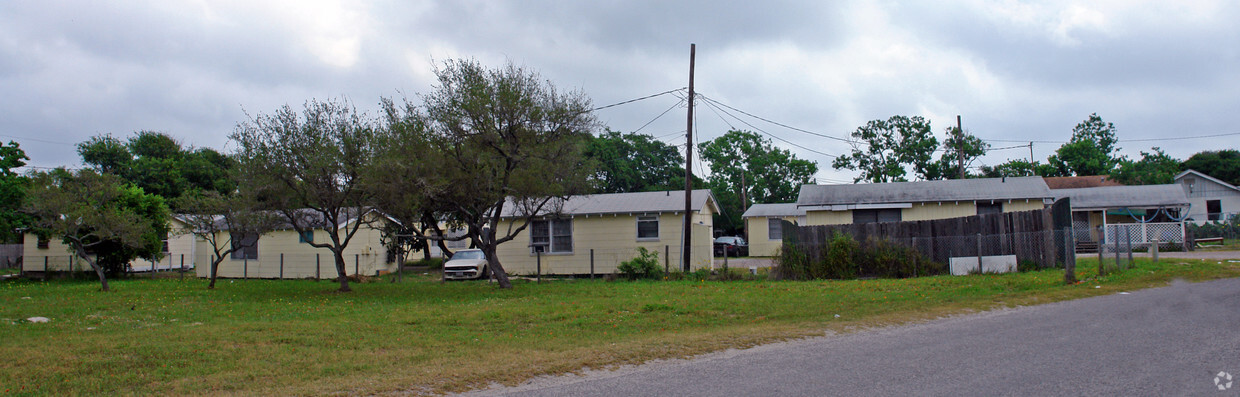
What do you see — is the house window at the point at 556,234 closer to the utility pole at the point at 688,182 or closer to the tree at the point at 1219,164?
the utility pole at the point at 688,182

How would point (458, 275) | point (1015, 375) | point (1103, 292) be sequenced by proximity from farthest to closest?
1. point (458, 275)
2. point (1103, 292)
3. point (1015, 375)

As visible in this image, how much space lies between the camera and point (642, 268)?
22.0m

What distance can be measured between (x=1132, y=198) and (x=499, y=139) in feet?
103

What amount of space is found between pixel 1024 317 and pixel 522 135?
441 inches

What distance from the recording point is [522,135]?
17.5 m

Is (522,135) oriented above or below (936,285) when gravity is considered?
above

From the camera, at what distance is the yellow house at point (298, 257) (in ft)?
89.6

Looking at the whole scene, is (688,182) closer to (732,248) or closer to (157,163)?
(732,248)

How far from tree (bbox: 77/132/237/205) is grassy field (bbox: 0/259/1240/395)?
1215 inches

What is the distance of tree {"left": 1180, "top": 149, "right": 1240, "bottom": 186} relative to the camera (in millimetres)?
58656

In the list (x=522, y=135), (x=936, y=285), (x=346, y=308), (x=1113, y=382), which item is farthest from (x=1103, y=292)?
(x=346, y=308)

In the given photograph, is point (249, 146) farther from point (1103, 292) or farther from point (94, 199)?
point (1103, 292)

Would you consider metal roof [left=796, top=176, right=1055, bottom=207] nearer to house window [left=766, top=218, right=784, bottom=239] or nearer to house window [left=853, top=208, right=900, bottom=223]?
house window [left=853, top=208, right=900, bottom=223]

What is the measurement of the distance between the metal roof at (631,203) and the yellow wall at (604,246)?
1.02 ft
